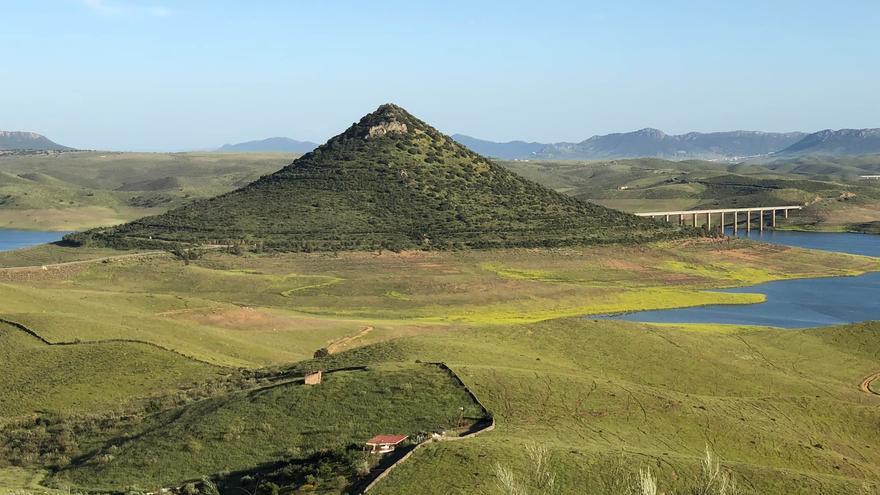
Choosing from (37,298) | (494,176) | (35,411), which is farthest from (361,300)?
(494,176)

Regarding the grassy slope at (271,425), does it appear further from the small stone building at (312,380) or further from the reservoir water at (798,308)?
the reservoir water at (798,308)

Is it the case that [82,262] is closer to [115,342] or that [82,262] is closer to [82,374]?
[115,342]

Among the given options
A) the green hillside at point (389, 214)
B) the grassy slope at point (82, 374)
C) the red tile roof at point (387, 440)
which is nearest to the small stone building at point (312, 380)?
the red tile roof at point (387, 440)

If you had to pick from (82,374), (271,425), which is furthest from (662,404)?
(82,374)

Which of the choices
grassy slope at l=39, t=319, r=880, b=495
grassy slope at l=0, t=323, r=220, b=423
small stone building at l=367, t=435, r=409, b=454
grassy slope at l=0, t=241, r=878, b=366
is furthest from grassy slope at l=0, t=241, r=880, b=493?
small stone building at l=367, t=435, r=409, b=454

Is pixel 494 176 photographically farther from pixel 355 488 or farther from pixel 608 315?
pixel 355 488

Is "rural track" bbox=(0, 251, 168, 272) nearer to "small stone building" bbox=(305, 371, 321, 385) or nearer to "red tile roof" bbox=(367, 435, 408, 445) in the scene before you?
"small stone building" bbox=(305, 371, 321, 385)
